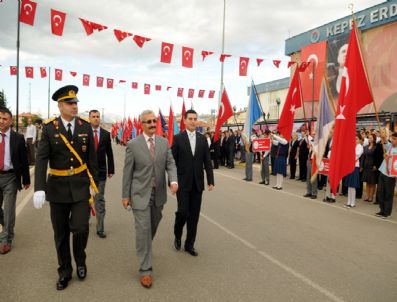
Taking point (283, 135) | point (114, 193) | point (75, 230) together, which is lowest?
point (114, 193)

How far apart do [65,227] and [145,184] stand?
3.24 ft

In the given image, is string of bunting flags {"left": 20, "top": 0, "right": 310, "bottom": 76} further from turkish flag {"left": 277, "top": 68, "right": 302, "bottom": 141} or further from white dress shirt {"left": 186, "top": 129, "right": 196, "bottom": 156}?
white dress shirt {"left": 186, "top": 129, "right": 196, "bottom": 156}

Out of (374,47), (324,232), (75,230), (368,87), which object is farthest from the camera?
(374,47)

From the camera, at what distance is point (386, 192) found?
8234 mm

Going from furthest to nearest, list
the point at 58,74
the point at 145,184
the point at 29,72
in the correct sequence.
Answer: the point at 58,74, the point at 29,72, the point at 145,184

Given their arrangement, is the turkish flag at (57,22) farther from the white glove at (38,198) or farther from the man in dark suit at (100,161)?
the white glove at (38,198)

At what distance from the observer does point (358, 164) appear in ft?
34.7

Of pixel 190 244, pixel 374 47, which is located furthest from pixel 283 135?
pixel 374 47

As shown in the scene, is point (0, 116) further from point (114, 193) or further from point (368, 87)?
point (368, 87)

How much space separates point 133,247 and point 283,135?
8.02 meters

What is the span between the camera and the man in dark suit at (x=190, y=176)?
5254 millimetres

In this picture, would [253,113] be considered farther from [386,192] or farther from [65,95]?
[65,95]

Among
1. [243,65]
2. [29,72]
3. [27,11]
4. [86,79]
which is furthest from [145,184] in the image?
[29,72]

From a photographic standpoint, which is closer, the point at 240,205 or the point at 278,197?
the point at 240,205
